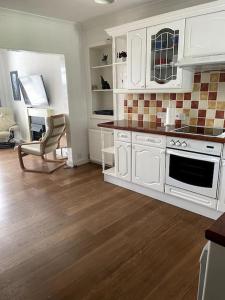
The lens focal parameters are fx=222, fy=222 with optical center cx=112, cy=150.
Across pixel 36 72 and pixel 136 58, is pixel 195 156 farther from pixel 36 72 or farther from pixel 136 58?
pixel 36 72

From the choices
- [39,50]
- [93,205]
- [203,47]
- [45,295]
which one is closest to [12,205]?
[93,205]

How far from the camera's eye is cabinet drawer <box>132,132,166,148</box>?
8.45 ft

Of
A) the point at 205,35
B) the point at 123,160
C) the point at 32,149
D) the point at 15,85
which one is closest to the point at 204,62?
the point at 205,35

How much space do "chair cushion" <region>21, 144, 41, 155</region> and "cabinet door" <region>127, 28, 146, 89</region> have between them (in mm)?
1950

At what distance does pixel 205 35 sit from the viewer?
2.23 m

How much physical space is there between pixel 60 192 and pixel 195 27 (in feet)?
8.42

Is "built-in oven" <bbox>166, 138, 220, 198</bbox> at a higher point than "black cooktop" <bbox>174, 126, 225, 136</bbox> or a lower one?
lower

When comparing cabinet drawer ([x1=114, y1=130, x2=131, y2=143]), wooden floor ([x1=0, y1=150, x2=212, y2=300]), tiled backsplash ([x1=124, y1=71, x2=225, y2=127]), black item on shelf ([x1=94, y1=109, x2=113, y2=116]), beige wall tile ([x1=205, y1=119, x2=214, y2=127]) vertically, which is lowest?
wooden floor ([x1=0, y1=150, x2=212, y2=300])

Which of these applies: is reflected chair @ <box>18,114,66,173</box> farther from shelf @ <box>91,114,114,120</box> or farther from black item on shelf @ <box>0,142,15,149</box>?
black item on shelf @ <box>0,142,15,149</box>

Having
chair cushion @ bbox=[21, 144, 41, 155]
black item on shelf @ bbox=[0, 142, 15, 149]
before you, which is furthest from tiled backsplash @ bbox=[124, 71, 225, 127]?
black item on shelf @ bbox=[0, 142, 15, 149]

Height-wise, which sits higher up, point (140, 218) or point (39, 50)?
point (39, 50)

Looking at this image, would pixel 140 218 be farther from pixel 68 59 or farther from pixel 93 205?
pixel 68 59

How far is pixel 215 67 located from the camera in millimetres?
2451

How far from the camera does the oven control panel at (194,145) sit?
2145 millimetres
